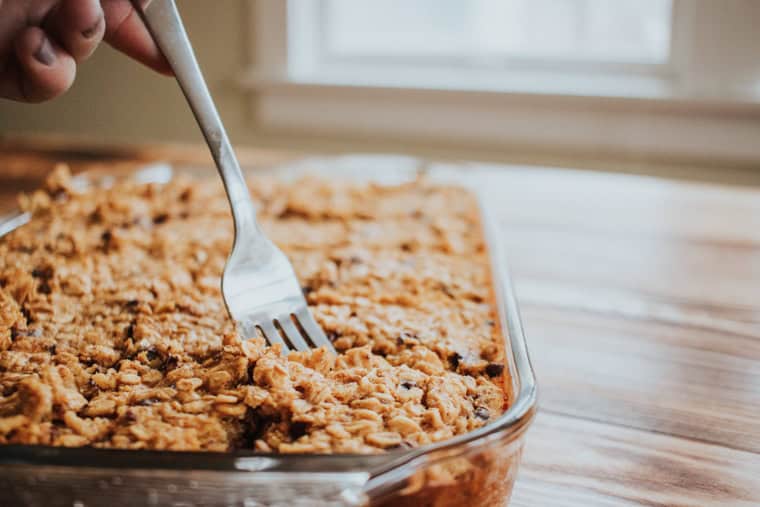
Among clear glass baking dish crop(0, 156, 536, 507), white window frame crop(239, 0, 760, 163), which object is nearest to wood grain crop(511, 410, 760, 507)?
clear glass baking dish crop(0, 156, 536, 507)

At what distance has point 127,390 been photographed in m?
0.62

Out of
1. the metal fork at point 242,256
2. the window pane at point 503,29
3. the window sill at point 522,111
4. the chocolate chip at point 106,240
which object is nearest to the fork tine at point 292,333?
the metal fork at point 242,256

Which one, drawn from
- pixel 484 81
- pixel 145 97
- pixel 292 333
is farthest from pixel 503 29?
pixel 292 333

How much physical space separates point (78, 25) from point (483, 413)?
57 cm

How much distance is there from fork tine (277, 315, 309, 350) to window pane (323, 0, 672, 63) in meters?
1.55

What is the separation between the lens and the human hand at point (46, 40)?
782mm

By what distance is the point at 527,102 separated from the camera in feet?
6.39

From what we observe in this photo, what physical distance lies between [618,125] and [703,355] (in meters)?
1.18

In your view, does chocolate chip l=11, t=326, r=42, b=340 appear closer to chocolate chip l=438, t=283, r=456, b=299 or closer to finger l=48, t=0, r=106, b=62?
finger l=48, t=0, r=106, b=62

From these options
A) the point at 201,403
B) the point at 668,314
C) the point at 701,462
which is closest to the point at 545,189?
the point at 668,314

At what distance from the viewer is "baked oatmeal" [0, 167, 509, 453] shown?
56 centimetres

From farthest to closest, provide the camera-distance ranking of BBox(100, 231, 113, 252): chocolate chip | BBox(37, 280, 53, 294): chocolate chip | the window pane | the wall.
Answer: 1. the wall
2. the window pane
3. BBox(100, 231, 113, 252): chocolate chip
4. BBox(37, 280, 53, 294): chocolate chip

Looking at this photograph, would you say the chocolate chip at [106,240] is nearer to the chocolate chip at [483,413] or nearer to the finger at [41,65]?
the finger at [41,65]

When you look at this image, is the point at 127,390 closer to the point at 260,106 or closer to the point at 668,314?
the point at 668,314
